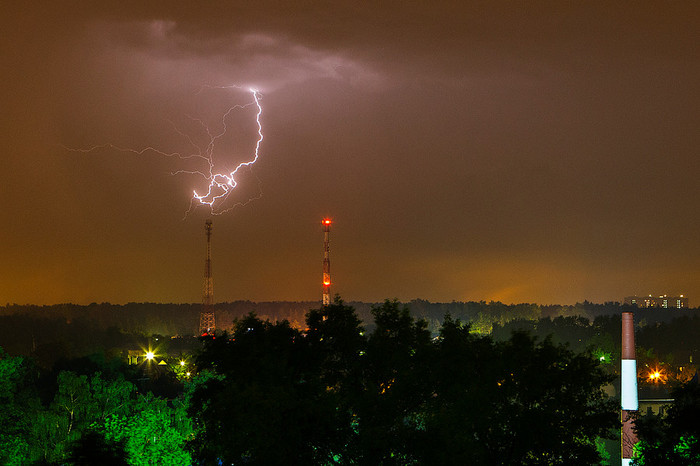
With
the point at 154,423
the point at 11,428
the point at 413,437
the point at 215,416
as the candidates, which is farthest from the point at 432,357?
the point at 11,428

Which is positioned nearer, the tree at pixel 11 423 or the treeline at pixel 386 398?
the treeline at pixel 386 398

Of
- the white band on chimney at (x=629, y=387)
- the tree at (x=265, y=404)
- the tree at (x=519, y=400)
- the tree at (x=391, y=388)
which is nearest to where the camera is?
the tree at (x=265, y=404)

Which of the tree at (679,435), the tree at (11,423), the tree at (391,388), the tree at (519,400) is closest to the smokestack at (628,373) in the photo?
the tree at (519,400)

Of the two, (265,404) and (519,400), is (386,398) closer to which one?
(265,404)

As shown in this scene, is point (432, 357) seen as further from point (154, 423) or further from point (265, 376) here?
point (154, 423)

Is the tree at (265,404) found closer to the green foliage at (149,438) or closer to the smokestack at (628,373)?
the green foliage at (149,438)

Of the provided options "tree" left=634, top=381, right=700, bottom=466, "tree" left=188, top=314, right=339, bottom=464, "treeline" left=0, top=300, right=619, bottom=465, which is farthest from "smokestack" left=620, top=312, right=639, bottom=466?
"tree" left=188, top=314, right=339, bottom=464

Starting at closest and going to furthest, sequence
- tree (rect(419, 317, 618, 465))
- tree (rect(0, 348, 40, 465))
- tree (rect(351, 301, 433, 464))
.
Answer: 1. tree (rect(351, 301, 433, 464))
2. tree (rect(419, 317, 618, 465))
3. tree (rect(0, 348, 40, 465))

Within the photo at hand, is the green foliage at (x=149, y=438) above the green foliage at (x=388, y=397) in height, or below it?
below

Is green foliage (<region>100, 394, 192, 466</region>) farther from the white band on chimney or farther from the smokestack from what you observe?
the white band on chimney
